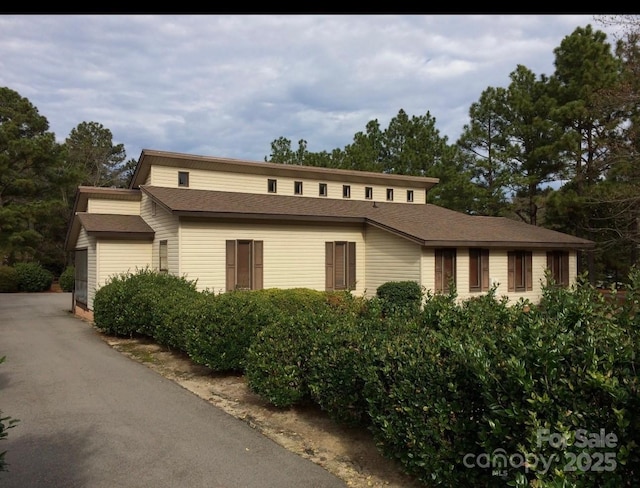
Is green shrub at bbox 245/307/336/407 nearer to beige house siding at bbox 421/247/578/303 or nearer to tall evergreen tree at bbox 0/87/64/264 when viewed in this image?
beige house siding at bbox 421/247/578/303

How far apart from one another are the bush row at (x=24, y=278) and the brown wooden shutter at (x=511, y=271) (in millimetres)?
31009

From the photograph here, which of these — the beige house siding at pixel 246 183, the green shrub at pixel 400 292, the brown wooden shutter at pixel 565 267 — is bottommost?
the green shrub at pixel 400 292

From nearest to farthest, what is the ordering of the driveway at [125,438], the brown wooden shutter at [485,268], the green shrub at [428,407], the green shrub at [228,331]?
the green shrub at [428,407] → the driveway at [125,438] → the green shrub at [228,331] → the brown wooden shutter at [485,268]

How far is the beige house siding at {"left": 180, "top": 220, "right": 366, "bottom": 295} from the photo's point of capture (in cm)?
1517

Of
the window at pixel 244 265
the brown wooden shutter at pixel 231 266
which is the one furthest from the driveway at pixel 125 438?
the window at pixel 244 265

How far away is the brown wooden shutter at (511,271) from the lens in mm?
19266

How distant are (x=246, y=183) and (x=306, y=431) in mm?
15083

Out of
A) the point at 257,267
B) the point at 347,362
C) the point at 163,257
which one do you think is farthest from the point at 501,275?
the point at 347,362

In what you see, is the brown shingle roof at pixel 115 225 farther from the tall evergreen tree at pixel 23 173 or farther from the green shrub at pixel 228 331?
the tall evergreen tree at pixel 23 173

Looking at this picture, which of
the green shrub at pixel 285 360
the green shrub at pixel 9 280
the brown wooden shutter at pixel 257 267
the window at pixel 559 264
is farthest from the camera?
the green shrub at pixel 9 280

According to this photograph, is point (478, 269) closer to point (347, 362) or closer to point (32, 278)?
point (347, 362)

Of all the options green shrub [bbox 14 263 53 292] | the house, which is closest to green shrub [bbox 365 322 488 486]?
the house

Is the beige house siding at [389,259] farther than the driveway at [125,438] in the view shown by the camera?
Yes
